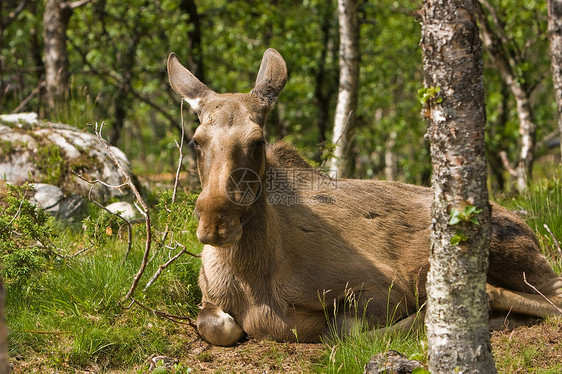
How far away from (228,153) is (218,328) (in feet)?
5.05

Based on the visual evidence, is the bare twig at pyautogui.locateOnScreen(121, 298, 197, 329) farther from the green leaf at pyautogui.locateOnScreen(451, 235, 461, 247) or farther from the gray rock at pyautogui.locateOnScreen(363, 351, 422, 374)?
the green leaf at pyautogui.locateOnScreen(451, 235, 461, 247)

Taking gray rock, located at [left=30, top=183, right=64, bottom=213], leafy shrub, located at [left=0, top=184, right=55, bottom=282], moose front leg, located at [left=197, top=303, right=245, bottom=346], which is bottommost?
moose front leg, located at [left=197, top=303, right=245, bottom=346]

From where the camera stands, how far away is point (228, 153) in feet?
15.0

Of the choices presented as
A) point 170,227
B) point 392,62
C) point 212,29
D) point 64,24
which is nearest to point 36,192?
point 170,227

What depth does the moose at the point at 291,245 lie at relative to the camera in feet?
15.5

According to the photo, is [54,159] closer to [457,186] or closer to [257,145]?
[257,145]

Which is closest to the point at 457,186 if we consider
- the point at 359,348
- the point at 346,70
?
the point at 359,348

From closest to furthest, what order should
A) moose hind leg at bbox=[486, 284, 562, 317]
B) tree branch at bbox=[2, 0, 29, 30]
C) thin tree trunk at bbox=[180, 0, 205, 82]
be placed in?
moose hind leg at bbox=[486, 284, 562, 317]
tree branch at bbox=[2, 0, 29, 30]
thin tree trunk at bbox=[180, 0, 205, 82]

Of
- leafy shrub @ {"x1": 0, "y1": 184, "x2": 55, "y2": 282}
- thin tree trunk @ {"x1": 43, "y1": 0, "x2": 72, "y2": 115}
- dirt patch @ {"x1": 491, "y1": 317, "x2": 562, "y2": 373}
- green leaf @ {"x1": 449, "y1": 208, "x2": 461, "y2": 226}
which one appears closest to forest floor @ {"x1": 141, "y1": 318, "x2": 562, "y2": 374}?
dirt patch @ {"x1": 491, "y1": 317, "x2": 562, "y2": 373}

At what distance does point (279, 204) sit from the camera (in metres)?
5.77

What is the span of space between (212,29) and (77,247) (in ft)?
33.3

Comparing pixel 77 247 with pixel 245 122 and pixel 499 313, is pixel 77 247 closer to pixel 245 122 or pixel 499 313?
pixel 245 122

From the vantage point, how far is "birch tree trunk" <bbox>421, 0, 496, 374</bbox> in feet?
11.3

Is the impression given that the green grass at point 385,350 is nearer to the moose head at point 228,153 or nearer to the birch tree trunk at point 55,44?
→ the moose head at point 228,153
